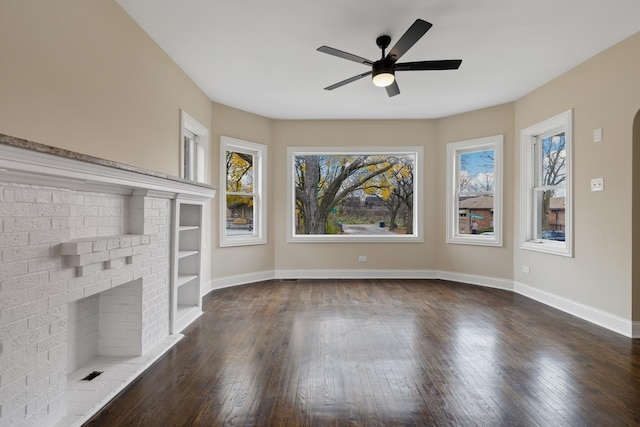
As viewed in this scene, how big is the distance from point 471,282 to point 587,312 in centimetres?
177

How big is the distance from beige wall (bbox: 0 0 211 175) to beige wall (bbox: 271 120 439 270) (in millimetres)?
2276

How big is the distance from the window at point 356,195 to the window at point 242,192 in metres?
0.65

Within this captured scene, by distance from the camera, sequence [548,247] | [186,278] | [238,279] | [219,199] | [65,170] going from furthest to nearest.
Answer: [238,279], [219,199], [548,247], [186,278], [65,170]

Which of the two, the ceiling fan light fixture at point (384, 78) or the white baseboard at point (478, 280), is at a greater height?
the ceiling fan light fixture at point (384, 78)

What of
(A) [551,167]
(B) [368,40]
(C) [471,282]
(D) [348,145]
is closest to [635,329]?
(A) [551,167]

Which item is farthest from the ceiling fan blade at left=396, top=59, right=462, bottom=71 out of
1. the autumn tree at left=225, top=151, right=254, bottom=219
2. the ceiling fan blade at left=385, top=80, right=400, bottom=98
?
the autumn tree at left=225, top=151, right=254, bottom=219

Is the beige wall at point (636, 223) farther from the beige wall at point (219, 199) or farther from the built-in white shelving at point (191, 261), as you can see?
the beige wall at point (219, 199)

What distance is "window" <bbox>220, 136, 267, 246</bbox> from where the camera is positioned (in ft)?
16.4

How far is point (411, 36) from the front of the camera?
7.94ft

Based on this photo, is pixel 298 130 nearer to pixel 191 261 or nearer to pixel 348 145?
pixel 348 145

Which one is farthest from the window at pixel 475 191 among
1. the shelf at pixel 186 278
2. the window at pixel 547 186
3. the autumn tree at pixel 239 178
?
the shelf at pixel 186 278

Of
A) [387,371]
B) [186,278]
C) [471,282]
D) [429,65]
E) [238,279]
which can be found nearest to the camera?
[387,371]

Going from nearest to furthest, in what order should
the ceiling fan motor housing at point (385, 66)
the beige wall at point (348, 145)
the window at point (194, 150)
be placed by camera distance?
the ceiling fan motor housing at point (385, 66) → the window at point (194, 150) → the beige wall at point (348, 145)

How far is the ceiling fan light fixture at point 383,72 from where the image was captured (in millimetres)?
2918
